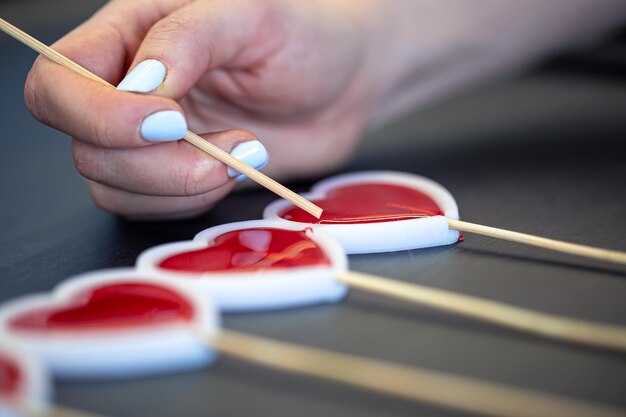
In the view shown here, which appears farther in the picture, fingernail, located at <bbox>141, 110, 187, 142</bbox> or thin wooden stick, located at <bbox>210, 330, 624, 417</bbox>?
fingernail, located at <bbox>141, 110, 187, 142</bbox>

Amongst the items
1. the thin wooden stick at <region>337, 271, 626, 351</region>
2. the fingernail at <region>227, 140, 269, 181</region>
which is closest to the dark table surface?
the thin wooden stick at <region>337, 271, 626, 351</region>

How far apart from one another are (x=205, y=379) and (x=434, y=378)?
0.19m

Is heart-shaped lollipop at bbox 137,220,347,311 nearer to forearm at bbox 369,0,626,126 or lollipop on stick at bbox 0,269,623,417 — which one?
lollipop on stick at bbox 0,269,623,417

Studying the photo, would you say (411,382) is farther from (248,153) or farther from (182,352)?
(248,153)

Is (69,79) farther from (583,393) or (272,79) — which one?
(583,393)

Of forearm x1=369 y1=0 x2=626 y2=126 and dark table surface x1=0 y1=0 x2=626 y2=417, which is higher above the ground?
forearm x1=369 y1=0 x2=626 y2=126

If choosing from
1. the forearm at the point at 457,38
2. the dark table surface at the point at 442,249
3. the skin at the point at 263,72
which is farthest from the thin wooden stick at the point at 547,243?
the forearm at the point at 457,38

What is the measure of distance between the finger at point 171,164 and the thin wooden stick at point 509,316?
0.21 m

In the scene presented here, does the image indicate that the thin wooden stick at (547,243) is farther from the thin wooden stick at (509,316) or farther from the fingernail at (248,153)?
the fingernail at (248,153)

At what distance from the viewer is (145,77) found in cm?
86

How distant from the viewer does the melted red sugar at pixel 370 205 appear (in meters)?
0.92

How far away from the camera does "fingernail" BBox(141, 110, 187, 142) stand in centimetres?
84

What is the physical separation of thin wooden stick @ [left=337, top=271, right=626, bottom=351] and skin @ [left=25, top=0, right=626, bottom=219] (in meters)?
0.25

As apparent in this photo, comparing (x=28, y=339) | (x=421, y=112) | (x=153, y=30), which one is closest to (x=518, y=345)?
(x=28, y=339)
